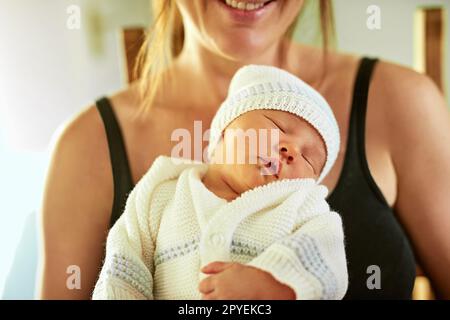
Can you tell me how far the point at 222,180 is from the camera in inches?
22.6

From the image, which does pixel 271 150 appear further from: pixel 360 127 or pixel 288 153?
pixel 360 127

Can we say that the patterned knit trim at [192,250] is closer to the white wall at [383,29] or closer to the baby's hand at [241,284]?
the baby's hand at [241,284]

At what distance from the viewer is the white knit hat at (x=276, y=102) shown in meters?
0.57

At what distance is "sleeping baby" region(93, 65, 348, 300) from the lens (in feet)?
1.59

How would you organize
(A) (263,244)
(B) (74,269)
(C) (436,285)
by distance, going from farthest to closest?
(C) (436,285) → (B) (74,269) → (A) (263,244)

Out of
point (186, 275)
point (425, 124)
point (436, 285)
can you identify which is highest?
point (425, 124)

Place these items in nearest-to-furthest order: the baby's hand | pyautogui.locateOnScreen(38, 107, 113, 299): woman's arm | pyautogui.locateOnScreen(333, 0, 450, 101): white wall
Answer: the baby's hand → pyautogui.locateOnScreen(38, 107, 113, 299): woman's arm → pyautogui.locateOnScreen(333, 0, 450, 101): white wall

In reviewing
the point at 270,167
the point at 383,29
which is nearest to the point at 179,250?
the point at 270,167

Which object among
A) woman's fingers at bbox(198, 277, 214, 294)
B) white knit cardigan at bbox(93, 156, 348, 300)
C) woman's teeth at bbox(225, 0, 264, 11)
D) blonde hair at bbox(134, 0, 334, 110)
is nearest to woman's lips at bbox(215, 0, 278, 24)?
woman's teeth at bbox(225, 0, 264, 11)

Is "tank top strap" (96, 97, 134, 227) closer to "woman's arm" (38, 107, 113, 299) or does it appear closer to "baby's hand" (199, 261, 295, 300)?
"woman's arm" (38, 107, 113, 299)

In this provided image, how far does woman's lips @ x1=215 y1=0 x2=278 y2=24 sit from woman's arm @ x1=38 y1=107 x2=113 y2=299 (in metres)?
0.22

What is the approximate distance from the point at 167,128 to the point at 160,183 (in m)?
0.16
